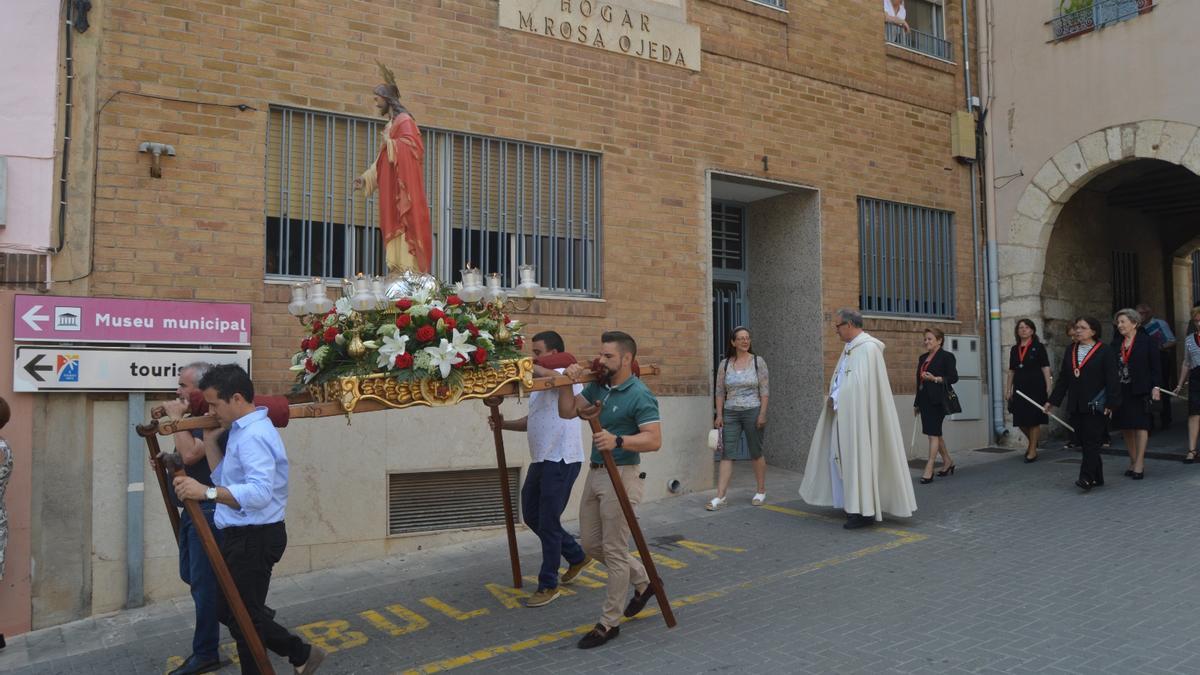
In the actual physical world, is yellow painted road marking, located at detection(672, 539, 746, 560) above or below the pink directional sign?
below

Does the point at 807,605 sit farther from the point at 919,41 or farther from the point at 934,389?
the point at 919,41

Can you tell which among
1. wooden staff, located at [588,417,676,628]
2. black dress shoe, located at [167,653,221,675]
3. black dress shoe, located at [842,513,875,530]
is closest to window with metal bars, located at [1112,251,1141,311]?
black dress shoe, located at [842,513,875,530]

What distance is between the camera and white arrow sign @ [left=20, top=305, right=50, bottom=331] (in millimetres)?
6469

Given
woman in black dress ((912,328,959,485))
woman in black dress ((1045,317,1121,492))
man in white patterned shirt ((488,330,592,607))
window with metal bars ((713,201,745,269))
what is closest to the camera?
man in white patterned shirt ((488,330,592,607))

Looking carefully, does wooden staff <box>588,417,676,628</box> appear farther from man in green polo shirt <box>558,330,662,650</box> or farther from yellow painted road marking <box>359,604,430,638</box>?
yellow painted road marking <box>359,604,430,638</box>

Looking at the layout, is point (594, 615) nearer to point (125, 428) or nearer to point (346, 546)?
point (346, 546)

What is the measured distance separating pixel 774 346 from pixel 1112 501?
13.8 ft

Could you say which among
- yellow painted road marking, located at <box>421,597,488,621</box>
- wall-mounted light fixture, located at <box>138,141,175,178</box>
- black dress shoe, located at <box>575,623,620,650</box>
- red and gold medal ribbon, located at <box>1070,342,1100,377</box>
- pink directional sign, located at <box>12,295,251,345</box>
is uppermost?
wall-mounted light fixture, located at <box>138,141,175,178</box>

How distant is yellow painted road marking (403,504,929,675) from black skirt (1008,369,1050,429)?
344 cm

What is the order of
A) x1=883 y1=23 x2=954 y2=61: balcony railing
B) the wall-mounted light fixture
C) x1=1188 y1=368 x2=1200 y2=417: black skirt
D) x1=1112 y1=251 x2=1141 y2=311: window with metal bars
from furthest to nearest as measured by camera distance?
x1=1112 y1=251 x2=1141 y2=311: window with metal bars → x1=883 y1=23 x2=954 y2=61: balcony railing → x1=1188 y1=368 x2=1200 y2=417: black skirt → the wall-mounted light fixture

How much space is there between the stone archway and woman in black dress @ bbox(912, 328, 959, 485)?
3.10m

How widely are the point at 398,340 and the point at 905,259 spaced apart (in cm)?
849

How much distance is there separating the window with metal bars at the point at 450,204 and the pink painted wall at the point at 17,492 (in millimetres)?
1910

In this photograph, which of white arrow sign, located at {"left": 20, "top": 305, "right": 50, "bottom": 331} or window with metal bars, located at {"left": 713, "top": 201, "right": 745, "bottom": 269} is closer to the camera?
white arrow sign, located at {"left": 20, "top": 305, "right": 50, "bottom": 331}
